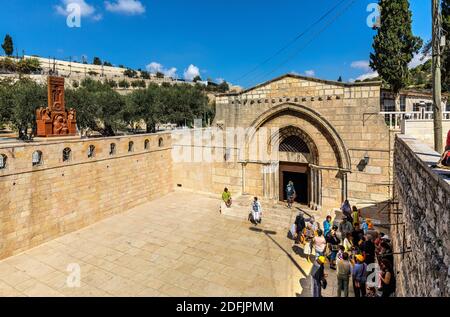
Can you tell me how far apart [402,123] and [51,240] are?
14.6 m

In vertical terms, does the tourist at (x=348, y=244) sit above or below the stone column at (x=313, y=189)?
below

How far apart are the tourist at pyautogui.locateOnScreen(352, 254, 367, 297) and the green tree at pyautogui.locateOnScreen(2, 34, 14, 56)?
96360 millimetres

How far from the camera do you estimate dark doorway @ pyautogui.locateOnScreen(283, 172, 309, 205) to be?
14102 mm

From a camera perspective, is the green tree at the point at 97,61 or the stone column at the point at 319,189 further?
the green tree at the point at 97,61

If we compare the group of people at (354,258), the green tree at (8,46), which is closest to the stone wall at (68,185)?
the group of people at (354,258)

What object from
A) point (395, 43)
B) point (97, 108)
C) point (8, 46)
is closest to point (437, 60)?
point (395, 43)

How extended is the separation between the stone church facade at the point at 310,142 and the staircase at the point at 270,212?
2.25 feet

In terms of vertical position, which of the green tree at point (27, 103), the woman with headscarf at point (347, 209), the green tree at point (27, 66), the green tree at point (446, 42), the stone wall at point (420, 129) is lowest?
→ the woman with headscarf at point (347, 209)

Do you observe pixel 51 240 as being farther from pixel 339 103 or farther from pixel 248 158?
pixel 339 103

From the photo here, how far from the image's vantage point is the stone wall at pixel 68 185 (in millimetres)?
9696

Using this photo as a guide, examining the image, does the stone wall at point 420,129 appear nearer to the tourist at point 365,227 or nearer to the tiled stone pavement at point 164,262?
the tourist at point 365,227

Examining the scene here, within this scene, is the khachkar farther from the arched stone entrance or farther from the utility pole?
the utility pole

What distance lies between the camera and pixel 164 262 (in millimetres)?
8945

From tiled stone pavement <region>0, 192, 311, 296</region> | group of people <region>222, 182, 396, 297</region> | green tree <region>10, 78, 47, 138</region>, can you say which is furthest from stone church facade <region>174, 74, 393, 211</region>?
green tree <region>10, 78, 47, 138</region>
